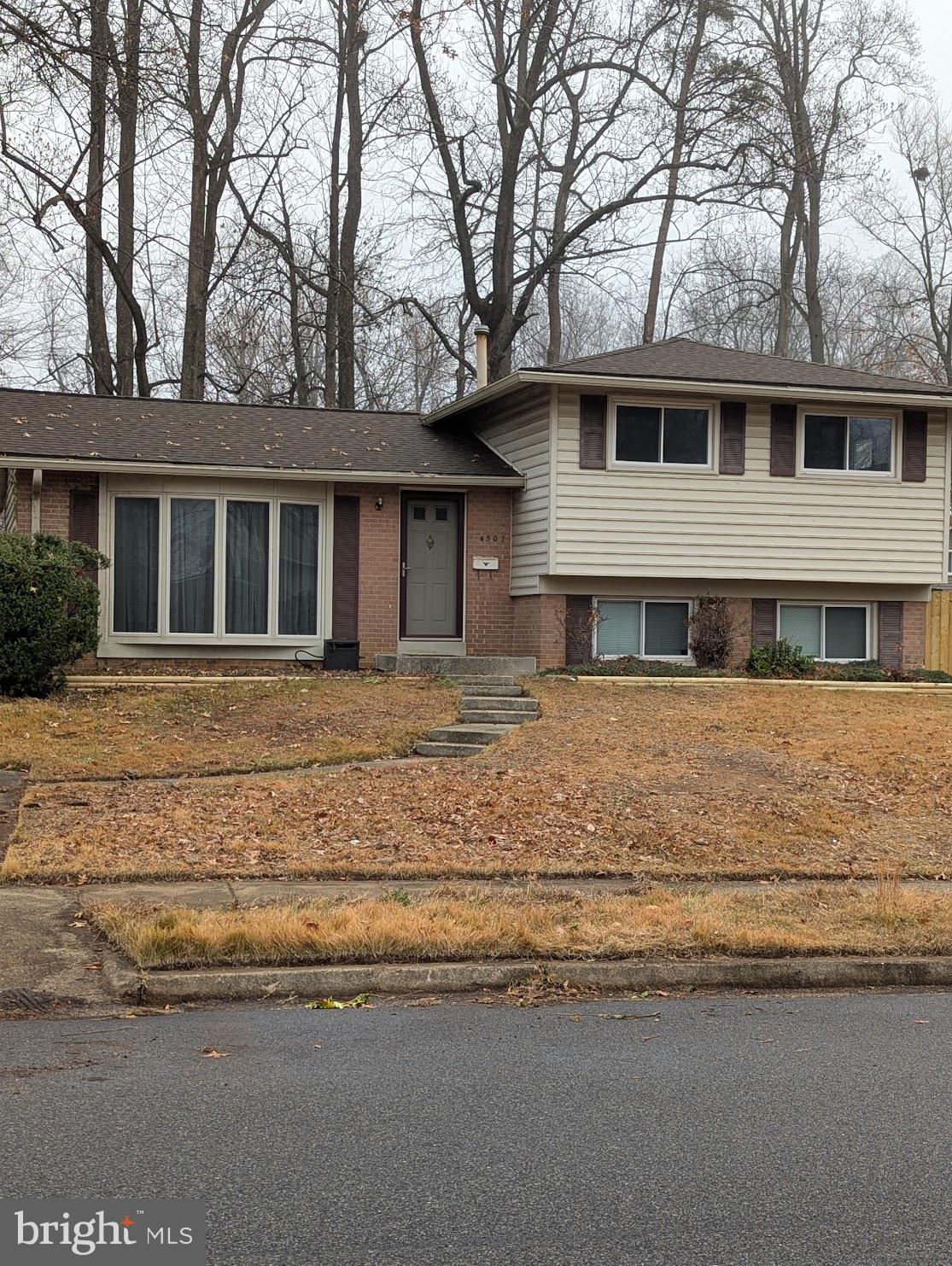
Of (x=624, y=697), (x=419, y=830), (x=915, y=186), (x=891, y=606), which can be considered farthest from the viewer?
(x=915, y=186)

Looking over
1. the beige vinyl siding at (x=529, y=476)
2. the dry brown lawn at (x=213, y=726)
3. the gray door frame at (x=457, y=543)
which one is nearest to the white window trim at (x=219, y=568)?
the gray door frame at (x=457, y=543)

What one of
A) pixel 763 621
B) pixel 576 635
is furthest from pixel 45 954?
pixel 763 621

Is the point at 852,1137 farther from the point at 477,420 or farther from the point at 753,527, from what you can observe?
the point at 477,420

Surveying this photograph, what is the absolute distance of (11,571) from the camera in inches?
620

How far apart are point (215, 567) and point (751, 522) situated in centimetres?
816

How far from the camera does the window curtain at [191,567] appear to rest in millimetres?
20047

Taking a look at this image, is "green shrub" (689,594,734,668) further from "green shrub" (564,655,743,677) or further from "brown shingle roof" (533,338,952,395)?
"brown shingle roof" (533,338,952,395)

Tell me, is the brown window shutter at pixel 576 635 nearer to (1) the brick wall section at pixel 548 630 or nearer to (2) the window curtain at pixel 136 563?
(1) the brick wall section at pixel 548 630

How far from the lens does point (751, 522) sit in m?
20.9

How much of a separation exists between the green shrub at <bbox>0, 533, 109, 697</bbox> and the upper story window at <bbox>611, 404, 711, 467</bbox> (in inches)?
328

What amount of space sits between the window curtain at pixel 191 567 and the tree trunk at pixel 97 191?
5.49 m

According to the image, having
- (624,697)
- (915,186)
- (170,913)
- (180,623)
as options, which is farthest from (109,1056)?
(915,186)

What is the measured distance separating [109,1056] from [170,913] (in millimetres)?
1892

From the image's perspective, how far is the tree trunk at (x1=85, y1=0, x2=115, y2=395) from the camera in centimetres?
1530
